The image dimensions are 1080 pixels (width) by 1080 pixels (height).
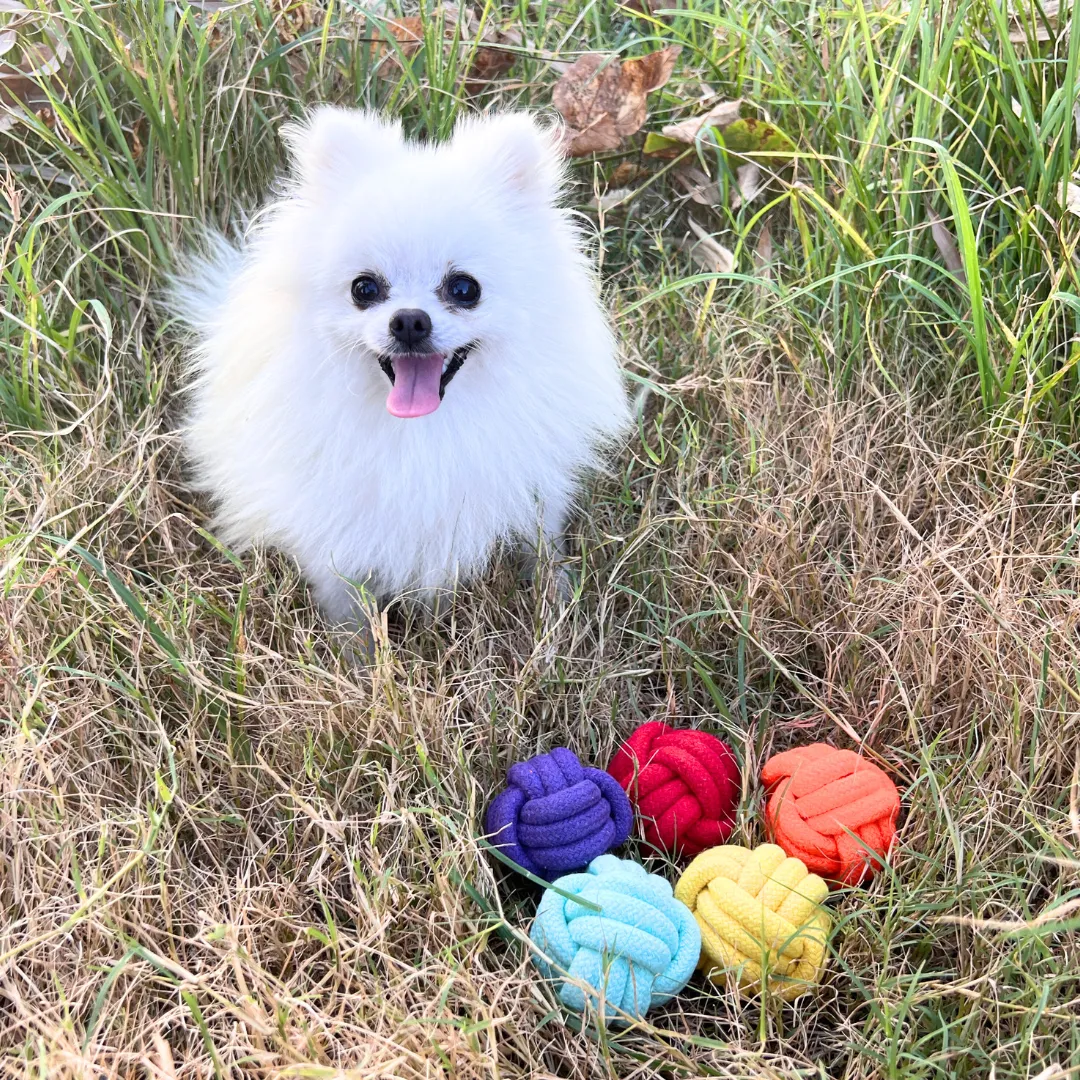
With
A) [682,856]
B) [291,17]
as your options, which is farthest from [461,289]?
[291,17]

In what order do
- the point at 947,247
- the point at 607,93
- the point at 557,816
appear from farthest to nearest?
the point at 607,93 → the point at 947,247 → the point at 557,816

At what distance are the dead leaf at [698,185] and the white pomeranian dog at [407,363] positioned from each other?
0.78 metres

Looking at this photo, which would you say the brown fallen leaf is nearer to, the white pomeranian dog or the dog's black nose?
the white pomeranian dog

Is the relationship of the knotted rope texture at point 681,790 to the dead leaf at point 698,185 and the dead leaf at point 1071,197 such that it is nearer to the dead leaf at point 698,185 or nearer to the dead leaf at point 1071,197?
the dead leaf at point 1071,197

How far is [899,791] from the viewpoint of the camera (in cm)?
172

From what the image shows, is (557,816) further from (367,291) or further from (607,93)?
(607,93)

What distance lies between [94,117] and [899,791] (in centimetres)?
219

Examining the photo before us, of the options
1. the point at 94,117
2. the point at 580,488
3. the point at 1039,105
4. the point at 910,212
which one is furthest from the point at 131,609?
the point at 1039,105

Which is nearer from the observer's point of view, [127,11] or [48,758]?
[48,758]

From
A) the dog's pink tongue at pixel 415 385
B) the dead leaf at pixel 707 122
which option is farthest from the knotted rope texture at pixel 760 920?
the dead leaf at pixel 707 122

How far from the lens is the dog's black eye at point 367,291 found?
1.72 m

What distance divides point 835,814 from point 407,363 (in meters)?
0.97

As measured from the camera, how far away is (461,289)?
1.73 meters

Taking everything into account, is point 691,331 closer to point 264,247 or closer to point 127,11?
point 264,247
